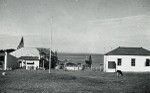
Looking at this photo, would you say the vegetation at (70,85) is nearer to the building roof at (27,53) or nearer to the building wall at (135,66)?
the building wall at (135,66)

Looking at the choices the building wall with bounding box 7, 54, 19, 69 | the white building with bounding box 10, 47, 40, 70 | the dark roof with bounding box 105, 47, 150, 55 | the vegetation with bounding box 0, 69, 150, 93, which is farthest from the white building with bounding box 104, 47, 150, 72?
the building wall with bounding box 7, 54, 19, 69

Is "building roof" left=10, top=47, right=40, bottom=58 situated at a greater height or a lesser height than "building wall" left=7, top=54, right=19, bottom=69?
greater

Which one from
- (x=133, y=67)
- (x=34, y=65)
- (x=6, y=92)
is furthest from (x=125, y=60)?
(x=6, y=92)

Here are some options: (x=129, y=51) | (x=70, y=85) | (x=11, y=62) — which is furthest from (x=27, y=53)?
(x=70, y=85)

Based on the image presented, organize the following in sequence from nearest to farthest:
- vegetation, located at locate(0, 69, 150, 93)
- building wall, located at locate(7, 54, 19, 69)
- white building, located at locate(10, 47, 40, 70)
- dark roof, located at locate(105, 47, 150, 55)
Answer: vegetation, located at locate(0, 69, 150, 93) → dark roof, located at locate(105, 47, 150, 55) → building wall, located at locate(7, 54, 19, 69) → white building, located at locate(10, 47, 40, 70)

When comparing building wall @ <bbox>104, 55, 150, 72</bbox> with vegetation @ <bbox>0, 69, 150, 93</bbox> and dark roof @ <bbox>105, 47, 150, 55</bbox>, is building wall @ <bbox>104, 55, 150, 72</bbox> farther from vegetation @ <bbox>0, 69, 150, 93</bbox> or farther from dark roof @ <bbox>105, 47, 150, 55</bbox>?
vegetation @ <bbox>0, 69, 150, 93</bbox>

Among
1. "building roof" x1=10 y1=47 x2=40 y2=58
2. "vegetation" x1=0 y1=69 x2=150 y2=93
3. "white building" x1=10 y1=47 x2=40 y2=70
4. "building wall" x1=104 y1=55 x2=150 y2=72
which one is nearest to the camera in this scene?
"vegetation" x1=0 y1=69 x2=150 y2=93

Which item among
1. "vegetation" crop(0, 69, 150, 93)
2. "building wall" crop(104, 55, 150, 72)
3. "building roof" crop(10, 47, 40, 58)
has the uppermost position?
"building roof" crop(10, 47, 40, 58)

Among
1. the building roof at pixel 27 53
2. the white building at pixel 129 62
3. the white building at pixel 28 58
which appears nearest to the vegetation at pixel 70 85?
the white building at pixel 129 62

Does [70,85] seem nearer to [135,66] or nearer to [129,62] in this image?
[129,62]

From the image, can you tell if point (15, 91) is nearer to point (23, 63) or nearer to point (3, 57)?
point (3, 57)

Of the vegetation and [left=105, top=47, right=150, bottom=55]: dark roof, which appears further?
[left=105, top=47, right=150, bottom=55]: dark roof

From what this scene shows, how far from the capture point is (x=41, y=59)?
5009 centimetres

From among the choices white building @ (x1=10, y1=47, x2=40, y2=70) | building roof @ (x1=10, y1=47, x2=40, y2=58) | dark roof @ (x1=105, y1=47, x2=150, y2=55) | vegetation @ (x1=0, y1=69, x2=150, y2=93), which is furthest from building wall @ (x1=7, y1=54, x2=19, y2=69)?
vegetation @ (x1=0, y1=69, x2=150, y2=93)
